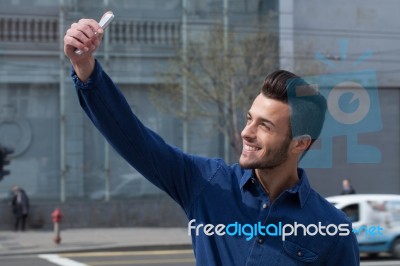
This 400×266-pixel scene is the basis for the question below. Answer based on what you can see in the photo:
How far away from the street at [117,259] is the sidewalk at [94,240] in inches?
14.7

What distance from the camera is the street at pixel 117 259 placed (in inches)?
616

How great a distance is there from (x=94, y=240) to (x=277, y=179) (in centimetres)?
1815

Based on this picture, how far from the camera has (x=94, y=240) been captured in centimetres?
2036

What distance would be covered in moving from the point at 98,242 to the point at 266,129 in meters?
17.8

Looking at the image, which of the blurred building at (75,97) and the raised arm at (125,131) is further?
the blurred building at (75,97)

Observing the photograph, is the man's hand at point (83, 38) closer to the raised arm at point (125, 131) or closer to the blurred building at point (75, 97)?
the raised arm at point (125, 131)

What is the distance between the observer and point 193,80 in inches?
817

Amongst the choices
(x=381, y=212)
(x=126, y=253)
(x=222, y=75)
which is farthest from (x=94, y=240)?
(x=381, y=212)

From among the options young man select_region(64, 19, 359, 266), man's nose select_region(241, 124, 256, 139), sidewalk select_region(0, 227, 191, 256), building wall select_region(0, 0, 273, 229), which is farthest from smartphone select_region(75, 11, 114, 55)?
building wall select_region(0, 0, 273, 229)

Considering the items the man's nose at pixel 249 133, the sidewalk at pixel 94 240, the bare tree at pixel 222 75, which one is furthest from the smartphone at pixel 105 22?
the bare tree at pixel 222 75

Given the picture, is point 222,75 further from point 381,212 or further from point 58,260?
point 381,212

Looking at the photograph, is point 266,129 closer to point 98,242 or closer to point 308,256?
point 308,256

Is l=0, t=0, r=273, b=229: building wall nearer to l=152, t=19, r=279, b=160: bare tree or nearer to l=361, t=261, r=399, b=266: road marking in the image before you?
l=152, t=19, r=279, b=160: bare tree

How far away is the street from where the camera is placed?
15.6m
